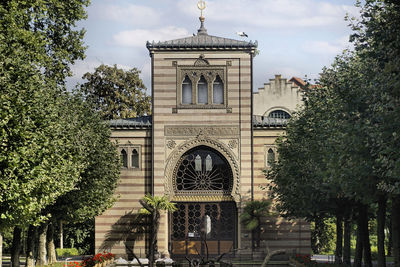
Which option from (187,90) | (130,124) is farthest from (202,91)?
(130,124)

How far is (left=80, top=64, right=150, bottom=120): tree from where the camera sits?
67.4 m

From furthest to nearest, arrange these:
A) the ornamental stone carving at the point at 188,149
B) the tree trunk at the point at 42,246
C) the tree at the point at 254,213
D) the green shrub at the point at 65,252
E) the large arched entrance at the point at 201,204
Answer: the green shrub at the point at 65,252
the ornamental stone carving at the point at 188,149
the large arched entrance at the point at 201,204
the tree at the point at 254,213
the tree trunk at the point at 42,246

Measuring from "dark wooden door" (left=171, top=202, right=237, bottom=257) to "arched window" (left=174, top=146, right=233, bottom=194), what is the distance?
1.26 m

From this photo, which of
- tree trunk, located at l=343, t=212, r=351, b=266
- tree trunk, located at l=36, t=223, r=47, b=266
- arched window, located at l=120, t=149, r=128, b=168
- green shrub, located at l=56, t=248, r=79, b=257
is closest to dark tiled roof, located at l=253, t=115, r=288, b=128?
arched window, located at l=120, t=149, r=128, b=168

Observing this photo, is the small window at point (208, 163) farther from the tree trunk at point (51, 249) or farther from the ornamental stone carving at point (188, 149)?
the tree trunk at point (51, 249)

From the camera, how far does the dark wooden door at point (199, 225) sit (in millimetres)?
51719

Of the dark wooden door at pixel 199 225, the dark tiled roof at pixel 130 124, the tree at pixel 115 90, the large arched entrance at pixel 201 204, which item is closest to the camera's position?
the dark wooden door at pixel 199 225

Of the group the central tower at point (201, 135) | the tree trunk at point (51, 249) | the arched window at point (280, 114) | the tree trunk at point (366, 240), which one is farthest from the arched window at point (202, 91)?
the tree trunk at point (366, 240)

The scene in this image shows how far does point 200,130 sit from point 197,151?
1.62m

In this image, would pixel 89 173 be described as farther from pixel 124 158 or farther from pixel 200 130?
pixel 200 130

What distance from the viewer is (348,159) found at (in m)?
26.8

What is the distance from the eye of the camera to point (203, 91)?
52.9 m

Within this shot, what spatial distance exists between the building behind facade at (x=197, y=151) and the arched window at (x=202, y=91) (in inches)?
2.9

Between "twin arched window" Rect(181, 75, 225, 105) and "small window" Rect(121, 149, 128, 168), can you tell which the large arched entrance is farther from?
"small window" Rect(121, 149, 128, 168)
